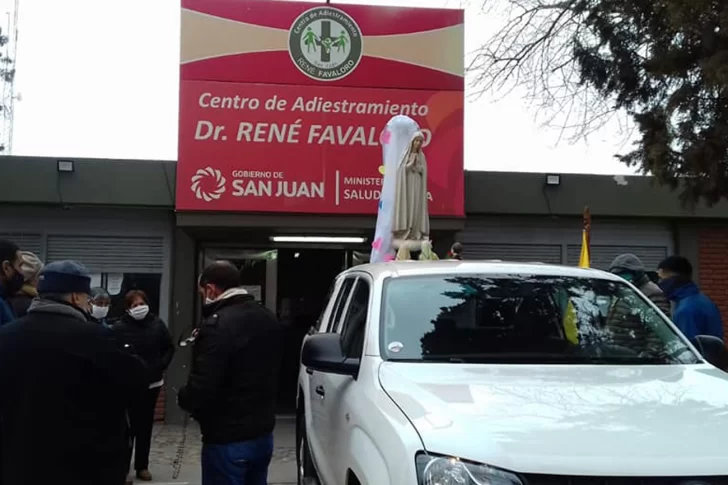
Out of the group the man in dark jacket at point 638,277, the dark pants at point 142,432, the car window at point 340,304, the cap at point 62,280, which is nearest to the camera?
the cap at point 62,280

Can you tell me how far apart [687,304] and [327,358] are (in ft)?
11.5

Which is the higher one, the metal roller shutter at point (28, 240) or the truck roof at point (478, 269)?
A: the metal roller shutter at point (28, 240)

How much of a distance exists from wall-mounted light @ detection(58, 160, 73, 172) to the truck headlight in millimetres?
8028

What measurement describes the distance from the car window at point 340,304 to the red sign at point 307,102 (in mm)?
3935

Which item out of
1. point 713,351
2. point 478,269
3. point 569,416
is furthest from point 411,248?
point 569,416

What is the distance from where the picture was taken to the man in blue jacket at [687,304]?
5629mm

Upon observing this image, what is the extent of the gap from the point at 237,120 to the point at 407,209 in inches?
108

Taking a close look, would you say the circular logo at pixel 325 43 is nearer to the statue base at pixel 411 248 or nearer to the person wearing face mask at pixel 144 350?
the statue base at pixel 411 248

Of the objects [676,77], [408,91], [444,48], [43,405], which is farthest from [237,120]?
[43,405]

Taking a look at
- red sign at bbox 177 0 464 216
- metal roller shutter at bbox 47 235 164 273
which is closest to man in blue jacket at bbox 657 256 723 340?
red sign at bbox 177 0 464 216

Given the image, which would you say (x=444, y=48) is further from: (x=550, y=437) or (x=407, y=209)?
(x=550, y=437)

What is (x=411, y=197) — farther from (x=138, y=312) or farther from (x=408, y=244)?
(x=138, y=312)

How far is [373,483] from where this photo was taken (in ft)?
9.25

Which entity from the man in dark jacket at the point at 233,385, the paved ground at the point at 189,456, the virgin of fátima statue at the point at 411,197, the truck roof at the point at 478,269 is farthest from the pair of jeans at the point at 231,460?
the virgin of fátima statue at the point at 411,197
